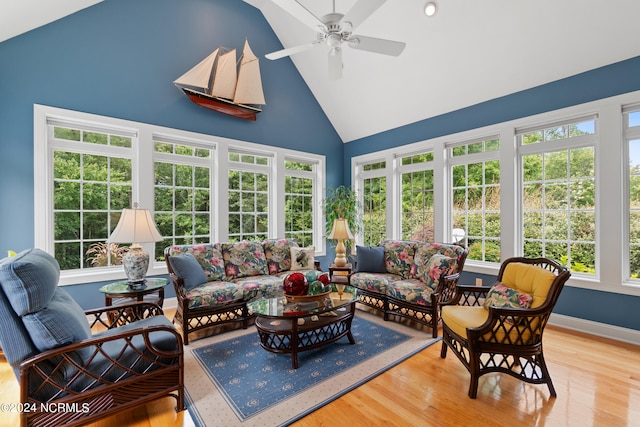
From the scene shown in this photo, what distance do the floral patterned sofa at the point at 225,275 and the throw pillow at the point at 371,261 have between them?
0.66 m

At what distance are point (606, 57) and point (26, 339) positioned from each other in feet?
17.6

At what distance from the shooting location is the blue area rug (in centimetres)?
188

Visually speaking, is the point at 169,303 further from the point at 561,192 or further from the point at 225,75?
the point at 561,192

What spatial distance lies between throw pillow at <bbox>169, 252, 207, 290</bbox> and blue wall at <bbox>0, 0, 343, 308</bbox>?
134 centimetres

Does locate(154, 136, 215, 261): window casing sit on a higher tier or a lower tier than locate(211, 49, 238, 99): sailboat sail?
lower

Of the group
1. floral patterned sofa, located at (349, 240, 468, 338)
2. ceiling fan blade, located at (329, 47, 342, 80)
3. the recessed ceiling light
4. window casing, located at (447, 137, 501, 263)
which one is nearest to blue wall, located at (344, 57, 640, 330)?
window casing, located at (447, 137, 501, 263)

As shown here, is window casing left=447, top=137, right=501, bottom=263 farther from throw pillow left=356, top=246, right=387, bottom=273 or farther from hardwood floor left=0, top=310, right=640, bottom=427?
hardwood floor left=0, top=310, right=640, bottom=427

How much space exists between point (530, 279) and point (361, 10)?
101 inches

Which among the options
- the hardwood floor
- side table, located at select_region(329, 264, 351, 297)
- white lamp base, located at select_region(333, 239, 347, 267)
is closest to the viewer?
the hardwood floor

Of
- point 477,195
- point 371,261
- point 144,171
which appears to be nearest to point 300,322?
point 371,261

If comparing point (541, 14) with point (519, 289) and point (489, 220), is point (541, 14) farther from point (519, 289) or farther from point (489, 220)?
point (519, 289)

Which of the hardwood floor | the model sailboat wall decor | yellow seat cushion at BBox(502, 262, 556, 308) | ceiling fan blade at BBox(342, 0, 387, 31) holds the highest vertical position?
the model sailboat wall decor

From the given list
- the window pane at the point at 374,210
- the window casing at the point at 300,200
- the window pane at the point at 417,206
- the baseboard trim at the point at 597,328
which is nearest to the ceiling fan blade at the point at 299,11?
the window casing at the point at 300,200

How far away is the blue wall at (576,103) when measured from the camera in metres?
2.97
